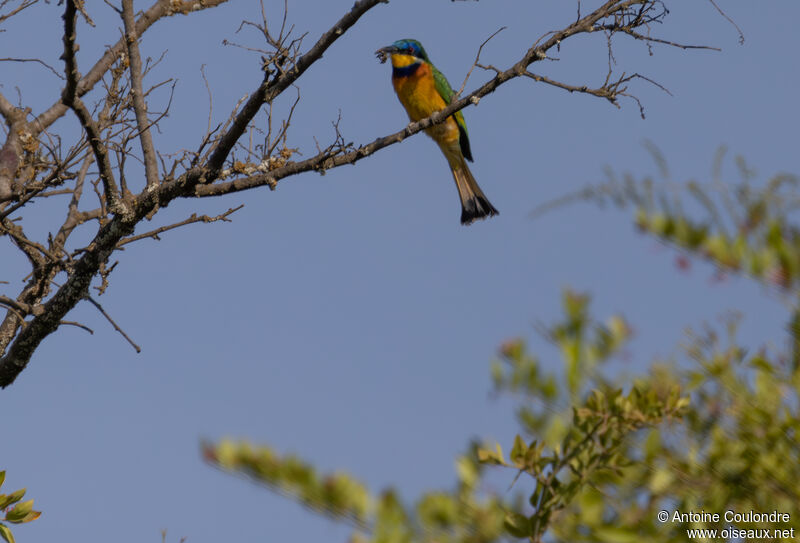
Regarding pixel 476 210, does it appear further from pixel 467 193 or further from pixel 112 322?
pixel 112 322

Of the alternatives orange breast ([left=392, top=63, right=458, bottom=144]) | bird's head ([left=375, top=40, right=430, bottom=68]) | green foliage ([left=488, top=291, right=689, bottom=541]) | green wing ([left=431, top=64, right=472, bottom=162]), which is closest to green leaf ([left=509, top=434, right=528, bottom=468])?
green foliage ([left=488, top=291, right=689, bottom=541])

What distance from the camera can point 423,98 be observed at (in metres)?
8.36

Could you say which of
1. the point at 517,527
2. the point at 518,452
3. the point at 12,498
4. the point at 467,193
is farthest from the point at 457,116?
the point at 517,527

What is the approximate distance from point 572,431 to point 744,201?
520 mm

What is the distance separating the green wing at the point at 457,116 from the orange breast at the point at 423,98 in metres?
0.05

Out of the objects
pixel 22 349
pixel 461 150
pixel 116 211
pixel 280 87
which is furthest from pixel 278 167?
pixel 461 150

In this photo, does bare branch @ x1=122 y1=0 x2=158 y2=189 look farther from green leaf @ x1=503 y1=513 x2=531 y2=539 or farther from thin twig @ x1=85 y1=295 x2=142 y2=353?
green leaf @ x1=503 y1=513 x2=531 y2=539

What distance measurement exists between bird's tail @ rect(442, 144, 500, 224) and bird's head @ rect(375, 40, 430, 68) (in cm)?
86

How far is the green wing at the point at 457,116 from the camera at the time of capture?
336 inches

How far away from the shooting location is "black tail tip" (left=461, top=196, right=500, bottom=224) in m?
8.52

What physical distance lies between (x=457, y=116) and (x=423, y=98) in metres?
0.34

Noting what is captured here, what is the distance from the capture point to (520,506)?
68.4 inches

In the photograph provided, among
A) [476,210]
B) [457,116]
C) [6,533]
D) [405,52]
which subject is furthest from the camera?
[405,52]

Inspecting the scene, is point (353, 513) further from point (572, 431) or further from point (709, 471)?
point (709, 471)
